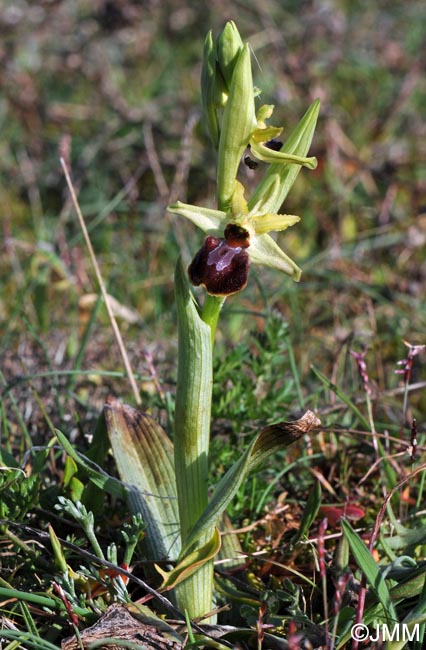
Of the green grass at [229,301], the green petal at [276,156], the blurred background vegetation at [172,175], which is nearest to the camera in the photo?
the green petal at [276,156]

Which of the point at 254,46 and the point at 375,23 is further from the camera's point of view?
the point at 375,23

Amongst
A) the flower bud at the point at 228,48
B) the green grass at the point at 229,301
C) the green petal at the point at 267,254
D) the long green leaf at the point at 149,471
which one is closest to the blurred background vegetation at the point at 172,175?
the green grass at the point at 229,301

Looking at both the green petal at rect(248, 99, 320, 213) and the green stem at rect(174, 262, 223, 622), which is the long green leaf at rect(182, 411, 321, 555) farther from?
the green petal at rect(248, 99, 320, 213)

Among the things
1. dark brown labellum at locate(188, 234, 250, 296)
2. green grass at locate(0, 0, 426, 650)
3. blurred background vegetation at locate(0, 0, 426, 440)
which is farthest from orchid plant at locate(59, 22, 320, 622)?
blurred background vegetation at locate(0, 0, 426, 440)

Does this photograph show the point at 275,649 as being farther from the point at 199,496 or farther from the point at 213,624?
the point at 199,496

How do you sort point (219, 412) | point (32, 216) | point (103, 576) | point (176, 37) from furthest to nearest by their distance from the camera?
point (176, 37), point (32, 216), point (219, 412), point (103, 576)

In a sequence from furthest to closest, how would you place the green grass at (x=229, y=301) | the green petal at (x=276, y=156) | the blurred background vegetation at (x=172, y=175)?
the blurred background vegetation at (x=172, y=175)
the green grass at (x=229, y=301)
the green petal at (x=276, y=156)

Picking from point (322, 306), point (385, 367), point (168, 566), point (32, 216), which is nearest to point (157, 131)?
point (32, 216)

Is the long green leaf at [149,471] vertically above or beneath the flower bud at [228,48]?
beneath

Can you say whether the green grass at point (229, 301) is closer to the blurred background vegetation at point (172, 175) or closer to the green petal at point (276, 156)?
the blurred background vegetation at point (172, 175)
